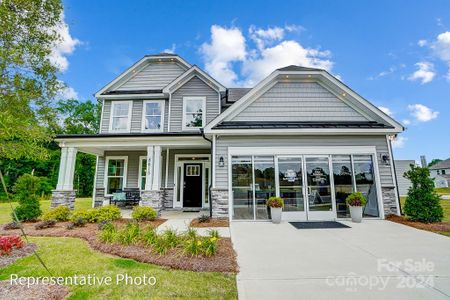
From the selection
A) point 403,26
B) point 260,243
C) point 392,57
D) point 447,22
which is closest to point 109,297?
point 260,243

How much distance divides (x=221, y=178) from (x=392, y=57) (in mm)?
15701

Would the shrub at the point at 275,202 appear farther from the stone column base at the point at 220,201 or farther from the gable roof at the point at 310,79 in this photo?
the gable roof at the point at 310,79

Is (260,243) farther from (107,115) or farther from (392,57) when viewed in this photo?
(392,57)

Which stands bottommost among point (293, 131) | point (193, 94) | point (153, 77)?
point (293, 131)

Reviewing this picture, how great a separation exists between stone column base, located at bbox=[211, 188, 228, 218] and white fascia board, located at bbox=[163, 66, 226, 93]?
6.16 meters

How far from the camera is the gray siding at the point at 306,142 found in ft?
28.5

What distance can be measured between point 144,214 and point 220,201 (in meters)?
2.86

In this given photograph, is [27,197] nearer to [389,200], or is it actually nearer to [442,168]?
[389,200]

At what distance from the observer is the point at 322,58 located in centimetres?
1716

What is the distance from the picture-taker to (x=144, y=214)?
314 inches

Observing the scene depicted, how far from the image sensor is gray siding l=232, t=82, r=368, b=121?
366 inches

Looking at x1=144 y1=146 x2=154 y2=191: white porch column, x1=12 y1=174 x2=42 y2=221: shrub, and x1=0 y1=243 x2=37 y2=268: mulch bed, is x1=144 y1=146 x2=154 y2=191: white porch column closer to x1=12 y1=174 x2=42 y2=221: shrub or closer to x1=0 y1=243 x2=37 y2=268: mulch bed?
x1=12 y1=174 x2=42 y2=221: shrub

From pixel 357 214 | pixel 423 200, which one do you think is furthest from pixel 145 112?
pixel 423 200

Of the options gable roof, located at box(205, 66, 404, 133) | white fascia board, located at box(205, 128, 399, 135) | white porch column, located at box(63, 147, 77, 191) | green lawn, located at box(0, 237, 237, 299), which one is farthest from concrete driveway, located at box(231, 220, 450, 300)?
white porch column, located at box(63, 147, 77, 191)
